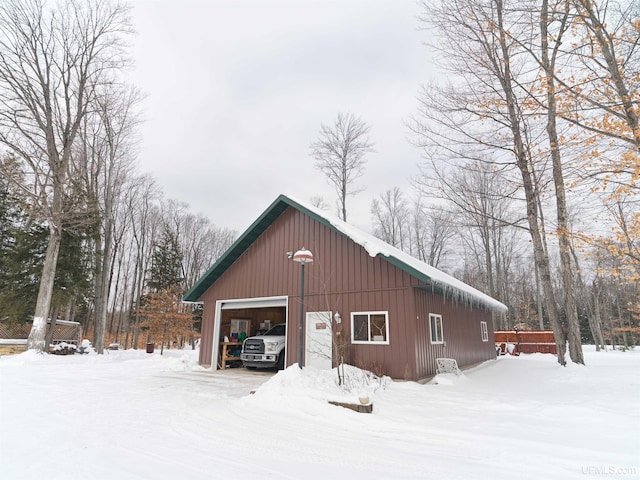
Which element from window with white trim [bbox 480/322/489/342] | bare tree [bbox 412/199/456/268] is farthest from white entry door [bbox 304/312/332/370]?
bare tree [bbox 412/199/456/268]

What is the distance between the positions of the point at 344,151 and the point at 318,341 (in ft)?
55.3

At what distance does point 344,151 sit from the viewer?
24.5m

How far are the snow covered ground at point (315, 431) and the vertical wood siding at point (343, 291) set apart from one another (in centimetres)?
124

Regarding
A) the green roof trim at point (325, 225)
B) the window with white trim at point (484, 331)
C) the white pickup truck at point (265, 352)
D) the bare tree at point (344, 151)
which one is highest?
the bare tree at point (344, 151)

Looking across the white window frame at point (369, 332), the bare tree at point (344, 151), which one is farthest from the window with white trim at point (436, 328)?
the bare tree at point (344, 151)

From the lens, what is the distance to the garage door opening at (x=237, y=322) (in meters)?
12.4

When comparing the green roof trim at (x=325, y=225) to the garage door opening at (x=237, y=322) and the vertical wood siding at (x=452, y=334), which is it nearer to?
the vertical wood siding at (x=452, y=334)

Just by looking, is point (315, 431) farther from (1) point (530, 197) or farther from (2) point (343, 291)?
(1) point (530, 197)

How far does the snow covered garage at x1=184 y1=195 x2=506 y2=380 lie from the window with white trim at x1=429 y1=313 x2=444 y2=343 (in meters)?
0.03

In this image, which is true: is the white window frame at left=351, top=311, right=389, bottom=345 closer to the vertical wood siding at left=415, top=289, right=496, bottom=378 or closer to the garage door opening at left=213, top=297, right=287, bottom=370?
the vertical wood siding at left=415, top=289, right=496, bottom=378

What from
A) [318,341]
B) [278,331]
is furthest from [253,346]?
[318,341]

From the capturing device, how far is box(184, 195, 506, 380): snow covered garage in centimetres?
910

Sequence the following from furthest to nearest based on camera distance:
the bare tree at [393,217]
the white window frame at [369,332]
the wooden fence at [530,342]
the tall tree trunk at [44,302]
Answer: the bare tree at [393,217] < the wooden fence at [530,342] < the tall tree trunk at [44,302] < the white window frame at [369,332]

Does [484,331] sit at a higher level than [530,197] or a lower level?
lower
